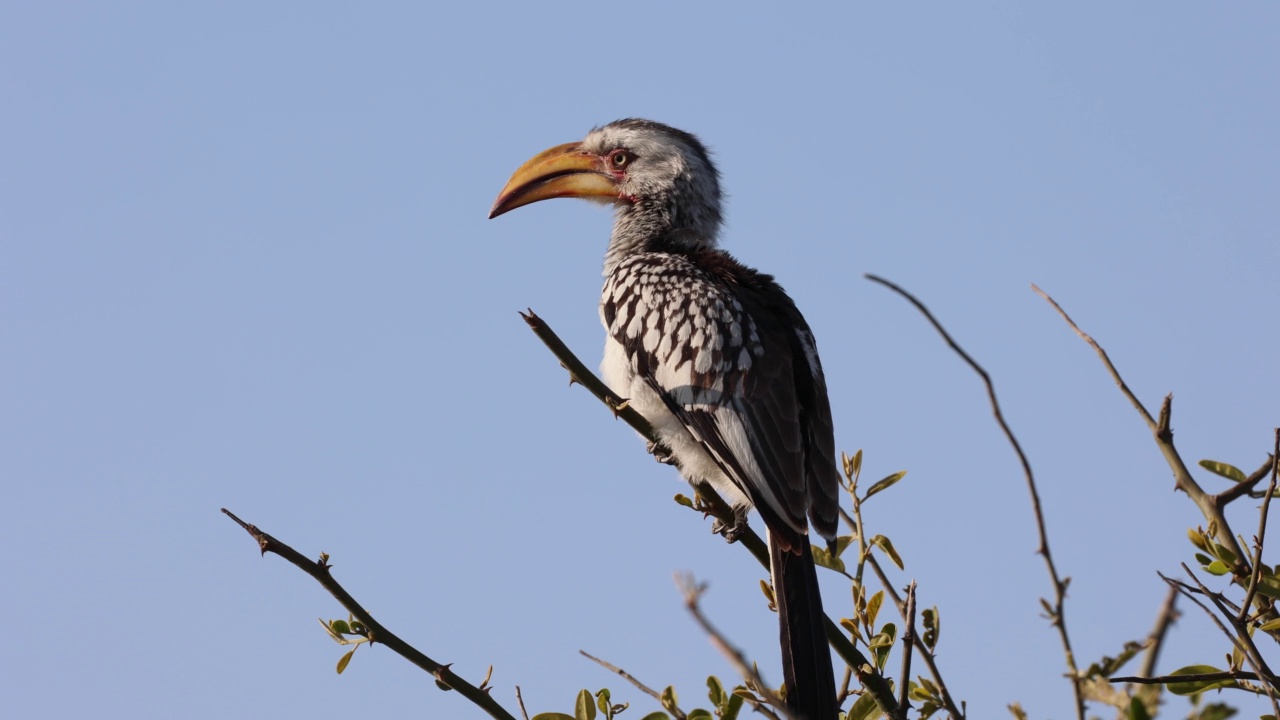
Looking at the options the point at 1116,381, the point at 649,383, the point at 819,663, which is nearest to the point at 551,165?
the point at 649,383

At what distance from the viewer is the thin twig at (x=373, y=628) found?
2.84 m

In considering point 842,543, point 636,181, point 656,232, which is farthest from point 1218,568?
point 636,181

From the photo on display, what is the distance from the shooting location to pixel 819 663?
3662 millimetres

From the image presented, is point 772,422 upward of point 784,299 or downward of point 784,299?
downward

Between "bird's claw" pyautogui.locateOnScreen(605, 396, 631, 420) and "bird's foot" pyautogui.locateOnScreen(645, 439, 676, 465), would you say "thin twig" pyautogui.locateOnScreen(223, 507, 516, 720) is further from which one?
"bird's foot" pyautogui.locateOnScreen(645, 439, 676, 465)

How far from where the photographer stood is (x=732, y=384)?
4.69 metres

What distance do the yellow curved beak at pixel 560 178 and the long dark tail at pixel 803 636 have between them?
9.32 feet

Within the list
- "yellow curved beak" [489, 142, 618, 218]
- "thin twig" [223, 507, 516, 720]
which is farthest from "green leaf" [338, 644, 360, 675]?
"yellow curved beak" [489, 142, 618, 218]

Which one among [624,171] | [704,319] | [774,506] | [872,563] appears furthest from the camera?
[624,171]

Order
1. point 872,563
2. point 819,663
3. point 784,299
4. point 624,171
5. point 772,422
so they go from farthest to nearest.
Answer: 1. point 624,171
2. point 784,299
3. point 772,422
4. point 819,663
5. point 872,563

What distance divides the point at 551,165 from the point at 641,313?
5.60ft

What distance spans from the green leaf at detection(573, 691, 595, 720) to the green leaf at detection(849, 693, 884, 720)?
617mm

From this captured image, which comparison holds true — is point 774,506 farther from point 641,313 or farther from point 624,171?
point 624,171

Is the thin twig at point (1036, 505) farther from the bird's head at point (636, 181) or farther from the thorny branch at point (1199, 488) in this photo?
the bird's head at point (636, 181)
